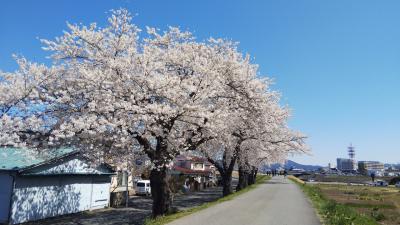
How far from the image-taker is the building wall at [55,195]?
21.1 meters

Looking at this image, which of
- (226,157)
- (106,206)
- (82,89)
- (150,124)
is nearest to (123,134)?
(150,124)

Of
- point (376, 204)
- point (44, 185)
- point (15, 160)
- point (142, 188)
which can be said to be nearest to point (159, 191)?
point (44, 185)

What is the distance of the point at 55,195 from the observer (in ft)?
78.7

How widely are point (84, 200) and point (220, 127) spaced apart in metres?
13.8

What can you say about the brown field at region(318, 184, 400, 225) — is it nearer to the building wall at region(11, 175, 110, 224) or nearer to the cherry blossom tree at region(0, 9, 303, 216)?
the cherry blossom tree at region(0, 9, 303, 216)

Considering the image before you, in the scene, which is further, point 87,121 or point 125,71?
point 125,71

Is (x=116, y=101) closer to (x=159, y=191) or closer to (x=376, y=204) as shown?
(x=159, y=191)

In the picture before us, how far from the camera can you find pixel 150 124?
1711 centimetres

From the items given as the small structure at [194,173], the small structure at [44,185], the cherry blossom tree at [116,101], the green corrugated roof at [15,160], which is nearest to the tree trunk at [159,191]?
the cherry blossom tree at [116,101]

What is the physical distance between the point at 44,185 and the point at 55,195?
52.2 inches

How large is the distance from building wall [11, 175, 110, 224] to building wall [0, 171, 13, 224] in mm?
313

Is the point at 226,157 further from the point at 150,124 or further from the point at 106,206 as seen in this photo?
the point at 150,124

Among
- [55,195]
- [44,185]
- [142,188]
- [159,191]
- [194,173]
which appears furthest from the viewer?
[194,173]

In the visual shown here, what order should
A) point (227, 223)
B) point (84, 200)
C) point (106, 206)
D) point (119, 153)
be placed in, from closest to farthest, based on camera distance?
point (227, 223) → point (119, 153) → point (84, 200) → point (106, 206)
